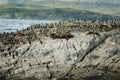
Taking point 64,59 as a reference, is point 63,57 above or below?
above

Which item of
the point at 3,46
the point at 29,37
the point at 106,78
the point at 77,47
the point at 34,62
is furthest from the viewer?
the point at 29,37

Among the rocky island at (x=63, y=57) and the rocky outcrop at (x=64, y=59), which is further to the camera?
the rocky outcrop at (x=64, y=59)

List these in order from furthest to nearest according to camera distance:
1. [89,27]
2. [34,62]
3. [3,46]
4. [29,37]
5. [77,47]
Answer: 1. [89,27]
2. [29,37]
3. [3,46]
4. [77,47]
5. [34,62]

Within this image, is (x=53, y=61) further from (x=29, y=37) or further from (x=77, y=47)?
(x=29, y=37)

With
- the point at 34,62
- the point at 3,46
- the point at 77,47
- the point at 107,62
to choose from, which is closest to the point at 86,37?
the point at 77,47

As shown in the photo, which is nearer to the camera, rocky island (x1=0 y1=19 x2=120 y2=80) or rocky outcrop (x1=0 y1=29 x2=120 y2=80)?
rocky island (x1=0 y1=19 x2=120 y2=80)

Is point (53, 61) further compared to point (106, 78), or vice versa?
point (53, 61)

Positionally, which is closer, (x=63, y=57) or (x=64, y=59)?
(x=64, y=59)
